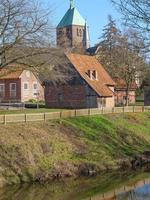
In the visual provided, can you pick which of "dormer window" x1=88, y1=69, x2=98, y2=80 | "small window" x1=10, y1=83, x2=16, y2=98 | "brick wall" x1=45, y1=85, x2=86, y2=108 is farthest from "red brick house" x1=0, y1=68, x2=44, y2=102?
"dormer window" x1=88, y1=69, x2=98, y2=80

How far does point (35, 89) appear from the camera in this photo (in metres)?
79.3

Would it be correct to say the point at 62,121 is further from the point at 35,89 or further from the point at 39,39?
the point at 35,89

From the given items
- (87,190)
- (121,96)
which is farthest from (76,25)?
(87,190)

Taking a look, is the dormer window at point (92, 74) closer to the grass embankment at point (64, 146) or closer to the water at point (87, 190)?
the grass embankment at point (64, 146)

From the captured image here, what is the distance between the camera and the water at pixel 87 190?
26.3 meters

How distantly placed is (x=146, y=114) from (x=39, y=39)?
1861 cm

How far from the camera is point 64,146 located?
34.3 metres

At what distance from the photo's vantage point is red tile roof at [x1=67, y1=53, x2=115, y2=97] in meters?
62.2

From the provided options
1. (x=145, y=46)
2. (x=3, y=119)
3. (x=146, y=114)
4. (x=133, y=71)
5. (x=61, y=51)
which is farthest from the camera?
(x=133, y=71)

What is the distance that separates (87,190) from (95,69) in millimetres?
38246

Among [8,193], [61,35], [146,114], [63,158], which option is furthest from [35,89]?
[8,193]

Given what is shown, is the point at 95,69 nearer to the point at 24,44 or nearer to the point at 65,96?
the point at 65,96

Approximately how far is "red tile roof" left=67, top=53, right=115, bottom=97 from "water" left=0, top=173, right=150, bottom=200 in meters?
31.4

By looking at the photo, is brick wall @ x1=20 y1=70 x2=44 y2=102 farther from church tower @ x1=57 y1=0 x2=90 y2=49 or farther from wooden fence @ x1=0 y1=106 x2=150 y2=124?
church tower @ x1=57 y1=0 x2=90 y2=49
